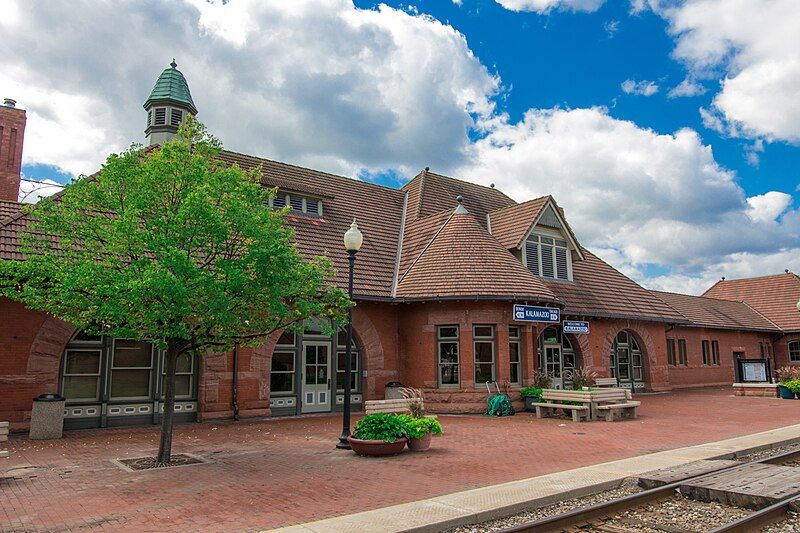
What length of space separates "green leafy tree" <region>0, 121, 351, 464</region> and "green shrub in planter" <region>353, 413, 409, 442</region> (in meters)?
2.37

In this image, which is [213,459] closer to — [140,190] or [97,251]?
[97,251]

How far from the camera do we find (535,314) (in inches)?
750

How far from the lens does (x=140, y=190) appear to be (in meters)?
10.2

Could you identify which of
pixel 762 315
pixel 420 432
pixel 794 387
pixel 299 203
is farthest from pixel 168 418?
pixel 762 315

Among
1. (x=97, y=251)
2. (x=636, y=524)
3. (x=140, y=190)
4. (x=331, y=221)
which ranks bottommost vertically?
(x=636, y=524)

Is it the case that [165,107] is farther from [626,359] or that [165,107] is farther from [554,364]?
[626,359]

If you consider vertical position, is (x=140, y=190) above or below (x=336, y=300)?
above

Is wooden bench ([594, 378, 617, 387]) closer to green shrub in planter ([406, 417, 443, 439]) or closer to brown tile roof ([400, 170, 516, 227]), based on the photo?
brown tile roof ([400, 170, 516, 227])

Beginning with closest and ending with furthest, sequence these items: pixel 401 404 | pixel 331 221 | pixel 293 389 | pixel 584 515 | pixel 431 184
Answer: pixel 584 515, pixel 401 404, pixel 293 389, pixel 331 221, pixel 431 184

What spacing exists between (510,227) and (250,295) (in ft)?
49.0

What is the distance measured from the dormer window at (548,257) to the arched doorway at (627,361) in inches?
163

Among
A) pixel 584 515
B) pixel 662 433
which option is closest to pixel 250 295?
pixel 584 515

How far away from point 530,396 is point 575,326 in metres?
4.23

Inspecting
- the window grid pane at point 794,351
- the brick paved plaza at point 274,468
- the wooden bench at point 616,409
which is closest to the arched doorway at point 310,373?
the brick paved plaza at point 274,468
